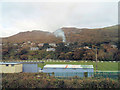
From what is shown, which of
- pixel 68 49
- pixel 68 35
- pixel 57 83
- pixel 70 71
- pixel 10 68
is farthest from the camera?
pixel 68 35

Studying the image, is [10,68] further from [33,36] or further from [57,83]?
[33,36]

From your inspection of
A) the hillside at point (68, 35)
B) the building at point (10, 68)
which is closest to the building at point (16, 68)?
the building at point (10, 68)

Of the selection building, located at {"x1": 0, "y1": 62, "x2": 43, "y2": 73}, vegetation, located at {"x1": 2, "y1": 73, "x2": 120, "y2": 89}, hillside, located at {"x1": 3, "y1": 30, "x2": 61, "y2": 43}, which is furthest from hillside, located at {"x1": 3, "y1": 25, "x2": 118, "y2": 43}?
vegetation, located at {"x1": 2, "y1": 73, "x2": 120, "y2": 89}

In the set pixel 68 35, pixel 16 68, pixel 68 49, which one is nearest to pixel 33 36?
pixel 68 35

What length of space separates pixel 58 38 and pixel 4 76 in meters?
16.9

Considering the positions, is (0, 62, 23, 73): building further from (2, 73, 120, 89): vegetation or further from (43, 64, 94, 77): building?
(43, 64, 94, 77): building

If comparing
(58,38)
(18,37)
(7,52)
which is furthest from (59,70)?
(18,37)

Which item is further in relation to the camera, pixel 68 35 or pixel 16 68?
pixel 68 35

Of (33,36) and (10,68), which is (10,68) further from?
(33,36)

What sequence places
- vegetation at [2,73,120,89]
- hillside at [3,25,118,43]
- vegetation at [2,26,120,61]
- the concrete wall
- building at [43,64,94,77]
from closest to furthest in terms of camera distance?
vegetation at [2,73,120,89]
building at [43,64,94,77]
the concrete wall
vegetation at [2,26,120,61]
hillside at [3,25,118,43]

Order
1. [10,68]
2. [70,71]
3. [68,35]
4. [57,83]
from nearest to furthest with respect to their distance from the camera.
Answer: [57,83], [70,71], [10,68], [68,35]

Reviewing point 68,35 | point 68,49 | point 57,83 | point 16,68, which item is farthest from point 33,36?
point 57,83

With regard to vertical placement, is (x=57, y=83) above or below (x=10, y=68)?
below

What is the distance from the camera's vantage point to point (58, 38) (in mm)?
23906
